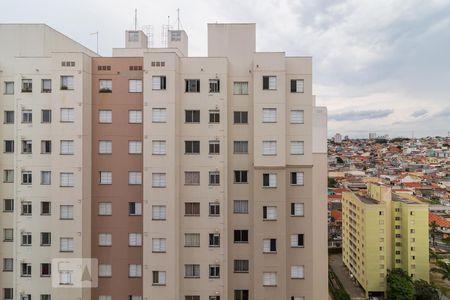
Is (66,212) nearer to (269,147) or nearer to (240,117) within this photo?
(240,117)

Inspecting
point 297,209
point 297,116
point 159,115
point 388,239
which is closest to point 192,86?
point 159,115

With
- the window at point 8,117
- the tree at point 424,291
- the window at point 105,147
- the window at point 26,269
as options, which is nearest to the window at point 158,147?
the window at point 105,147

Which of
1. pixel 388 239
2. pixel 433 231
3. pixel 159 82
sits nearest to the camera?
pixel 159 82

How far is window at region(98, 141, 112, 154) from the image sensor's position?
23594 millimetres

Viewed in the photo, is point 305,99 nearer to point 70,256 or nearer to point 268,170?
point 268,170

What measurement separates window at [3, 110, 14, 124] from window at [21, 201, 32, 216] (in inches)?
247

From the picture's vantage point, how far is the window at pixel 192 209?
23016mm

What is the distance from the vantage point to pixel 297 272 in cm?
2350

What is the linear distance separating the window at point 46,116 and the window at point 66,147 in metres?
2.26

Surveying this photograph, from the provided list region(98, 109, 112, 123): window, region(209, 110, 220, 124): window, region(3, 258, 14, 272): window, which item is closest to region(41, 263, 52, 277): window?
region(3, 258, 14, 272): window

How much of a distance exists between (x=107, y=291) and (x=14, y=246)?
7.73m

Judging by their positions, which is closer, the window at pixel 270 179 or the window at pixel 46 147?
the window at pixel 270 179

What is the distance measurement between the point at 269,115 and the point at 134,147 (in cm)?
1044

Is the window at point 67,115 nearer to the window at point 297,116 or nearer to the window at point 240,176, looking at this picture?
the window at point 240,176
